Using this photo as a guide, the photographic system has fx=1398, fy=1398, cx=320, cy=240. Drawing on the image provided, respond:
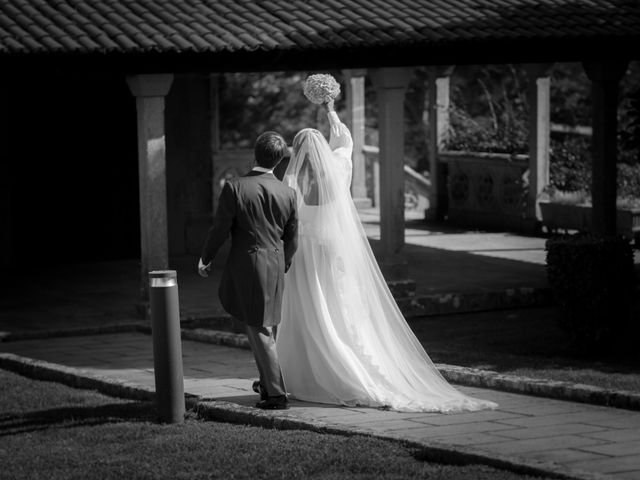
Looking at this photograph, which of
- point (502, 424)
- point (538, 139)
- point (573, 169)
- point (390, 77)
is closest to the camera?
point (502, 424)

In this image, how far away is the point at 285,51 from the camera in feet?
48.8

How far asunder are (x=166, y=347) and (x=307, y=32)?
6.93 m

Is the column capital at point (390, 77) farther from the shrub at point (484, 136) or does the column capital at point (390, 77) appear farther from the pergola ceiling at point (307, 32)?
the shrub at point (484, 136)

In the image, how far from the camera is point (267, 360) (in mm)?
8875

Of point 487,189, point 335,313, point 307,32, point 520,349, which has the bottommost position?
point 520,349

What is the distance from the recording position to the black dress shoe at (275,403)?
8.90m

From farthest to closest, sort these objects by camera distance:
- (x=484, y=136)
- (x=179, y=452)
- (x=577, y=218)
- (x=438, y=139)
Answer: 1. (x=438, y=139)
2. (x=484, y=136)
3. (x=577, y=218)
4. (x=179, y=452)

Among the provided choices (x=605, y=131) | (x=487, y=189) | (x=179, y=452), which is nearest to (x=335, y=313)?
(x=179, y=452)

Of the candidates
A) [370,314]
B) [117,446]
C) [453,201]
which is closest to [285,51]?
[370,314]

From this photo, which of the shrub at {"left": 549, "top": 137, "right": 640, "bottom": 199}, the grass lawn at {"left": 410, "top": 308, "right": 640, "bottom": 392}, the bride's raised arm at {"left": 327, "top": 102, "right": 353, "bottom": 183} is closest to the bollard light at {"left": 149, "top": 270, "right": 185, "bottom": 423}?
the bride's raised arm at {"left": 327, "top": 102, "right": 353, "bottom": 183}

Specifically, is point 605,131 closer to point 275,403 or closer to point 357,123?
point 275,403

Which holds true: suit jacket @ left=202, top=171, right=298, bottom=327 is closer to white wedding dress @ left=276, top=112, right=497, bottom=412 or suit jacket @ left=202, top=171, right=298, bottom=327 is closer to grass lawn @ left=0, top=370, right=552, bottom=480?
white wedding dress @ left=276, top=112, right=497, bottom=412

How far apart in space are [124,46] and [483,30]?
13.4 ft

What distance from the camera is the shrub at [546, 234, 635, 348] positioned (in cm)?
1218
